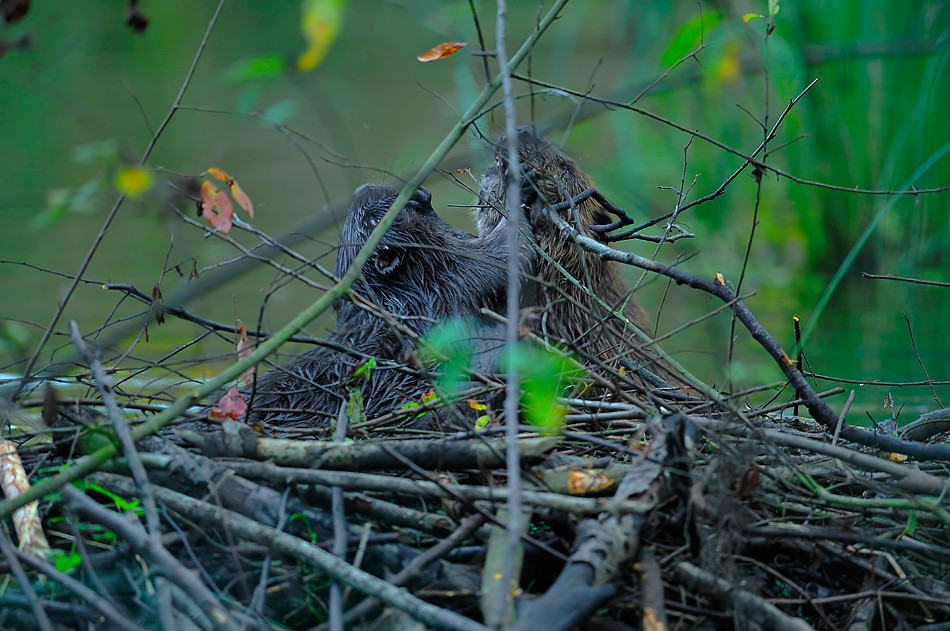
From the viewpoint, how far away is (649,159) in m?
5.46

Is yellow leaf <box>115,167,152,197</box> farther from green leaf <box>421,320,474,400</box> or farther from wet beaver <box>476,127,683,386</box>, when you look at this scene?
wet beaver <box>476,127,683,386</box>

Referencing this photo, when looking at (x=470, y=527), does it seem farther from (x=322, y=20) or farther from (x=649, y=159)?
(x=649, y=159)

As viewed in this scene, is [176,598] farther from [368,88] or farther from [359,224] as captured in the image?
[368,88]

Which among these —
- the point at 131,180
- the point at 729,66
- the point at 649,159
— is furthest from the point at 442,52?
the point at 649,159

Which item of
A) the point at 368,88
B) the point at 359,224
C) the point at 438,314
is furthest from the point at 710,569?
the point at 368,88

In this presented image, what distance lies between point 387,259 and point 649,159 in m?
3.13

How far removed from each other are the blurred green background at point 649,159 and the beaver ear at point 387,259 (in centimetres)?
21

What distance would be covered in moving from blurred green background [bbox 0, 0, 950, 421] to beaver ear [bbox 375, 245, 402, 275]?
0.70 feet

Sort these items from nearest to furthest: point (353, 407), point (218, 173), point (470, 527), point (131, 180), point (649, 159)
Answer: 1. point (470, 527)
2. point (131, 180)
3. point (353, 407)
4. point (218, 173)
5. point (649, 159)

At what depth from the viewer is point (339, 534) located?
4.38 ft

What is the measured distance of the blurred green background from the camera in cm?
281

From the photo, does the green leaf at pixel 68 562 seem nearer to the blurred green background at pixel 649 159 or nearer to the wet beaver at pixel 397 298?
the blurred green background at pixel 649 159

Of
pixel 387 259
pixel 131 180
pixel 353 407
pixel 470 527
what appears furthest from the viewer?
pixel 387 259

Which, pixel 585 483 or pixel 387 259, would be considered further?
pixel 387 259
